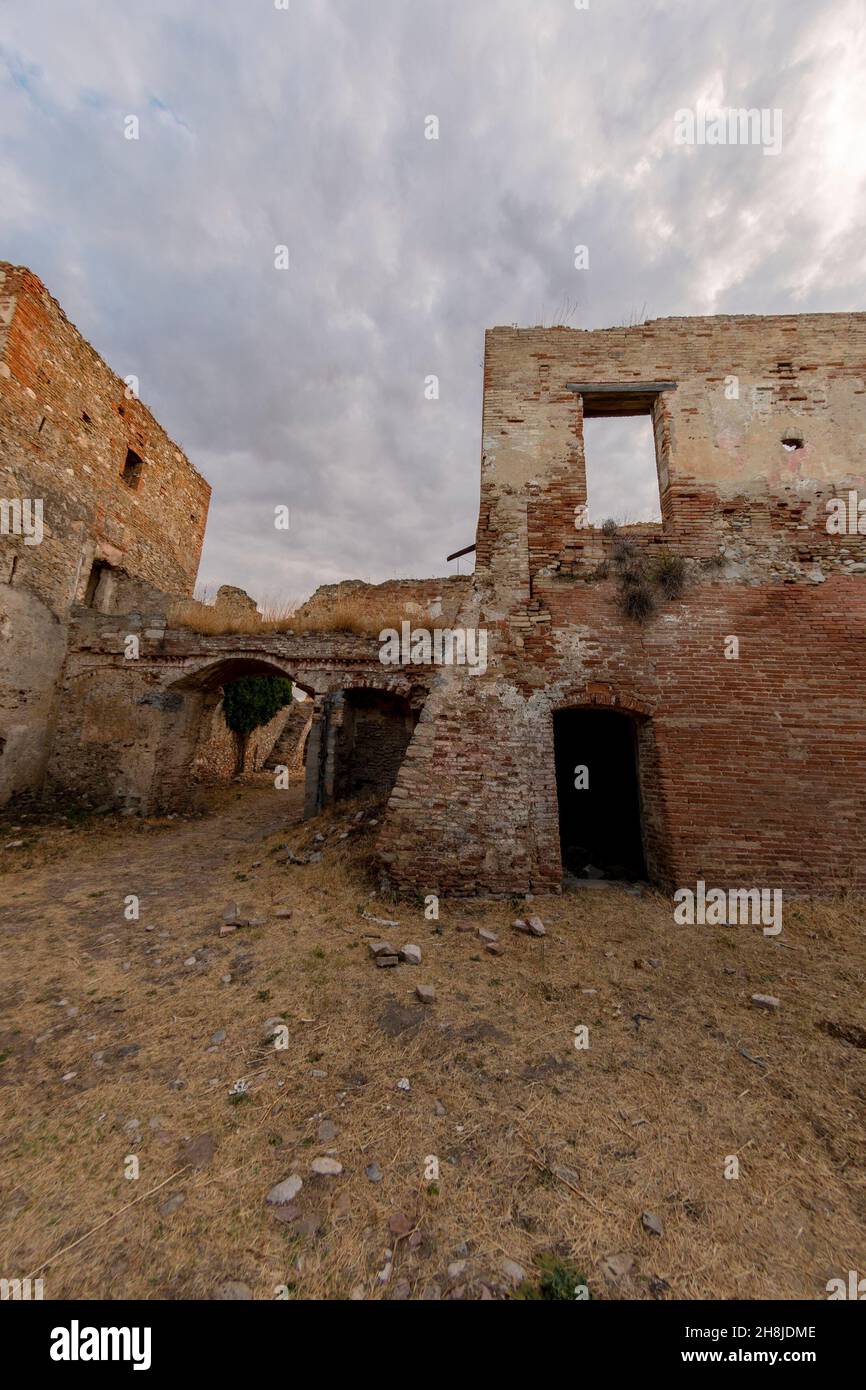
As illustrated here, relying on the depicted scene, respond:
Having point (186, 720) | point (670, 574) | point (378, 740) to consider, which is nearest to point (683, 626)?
point (670, 574)

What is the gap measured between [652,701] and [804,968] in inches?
121

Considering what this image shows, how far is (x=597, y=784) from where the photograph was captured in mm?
8805

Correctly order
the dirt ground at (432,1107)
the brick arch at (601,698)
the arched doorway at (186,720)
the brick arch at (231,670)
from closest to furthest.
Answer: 1. the dirt ground at (432,1107)
2. the brick arch at (601,698)
3. the brick arch at (231,670)
4. the arched doorway at (186,720)

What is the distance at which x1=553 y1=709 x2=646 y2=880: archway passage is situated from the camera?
8180 millimetres

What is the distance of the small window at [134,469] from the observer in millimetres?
12370

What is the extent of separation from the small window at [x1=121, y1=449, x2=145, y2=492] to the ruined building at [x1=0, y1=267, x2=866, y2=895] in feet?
7.53

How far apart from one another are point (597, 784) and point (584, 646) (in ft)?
11.6

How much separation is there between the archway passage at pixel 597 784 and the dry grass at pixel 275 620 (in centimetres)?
390

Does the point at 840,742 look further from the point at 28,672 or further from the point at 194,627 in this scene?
the point at 28,672

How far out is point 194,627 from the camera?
32.3 ft

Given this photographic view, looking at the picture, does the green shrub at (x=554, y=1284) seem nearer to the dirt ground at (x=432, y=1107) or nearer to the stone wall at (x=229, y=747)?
the dirt ground at (x=432, y=1107)

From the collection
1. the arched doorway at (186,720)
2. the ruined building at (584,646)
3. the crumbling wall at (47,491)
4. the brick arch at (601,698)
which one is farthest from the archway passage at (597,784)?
the crumbling wall at (47,491)

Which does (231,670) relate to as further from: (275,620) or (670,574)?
(670,574)
